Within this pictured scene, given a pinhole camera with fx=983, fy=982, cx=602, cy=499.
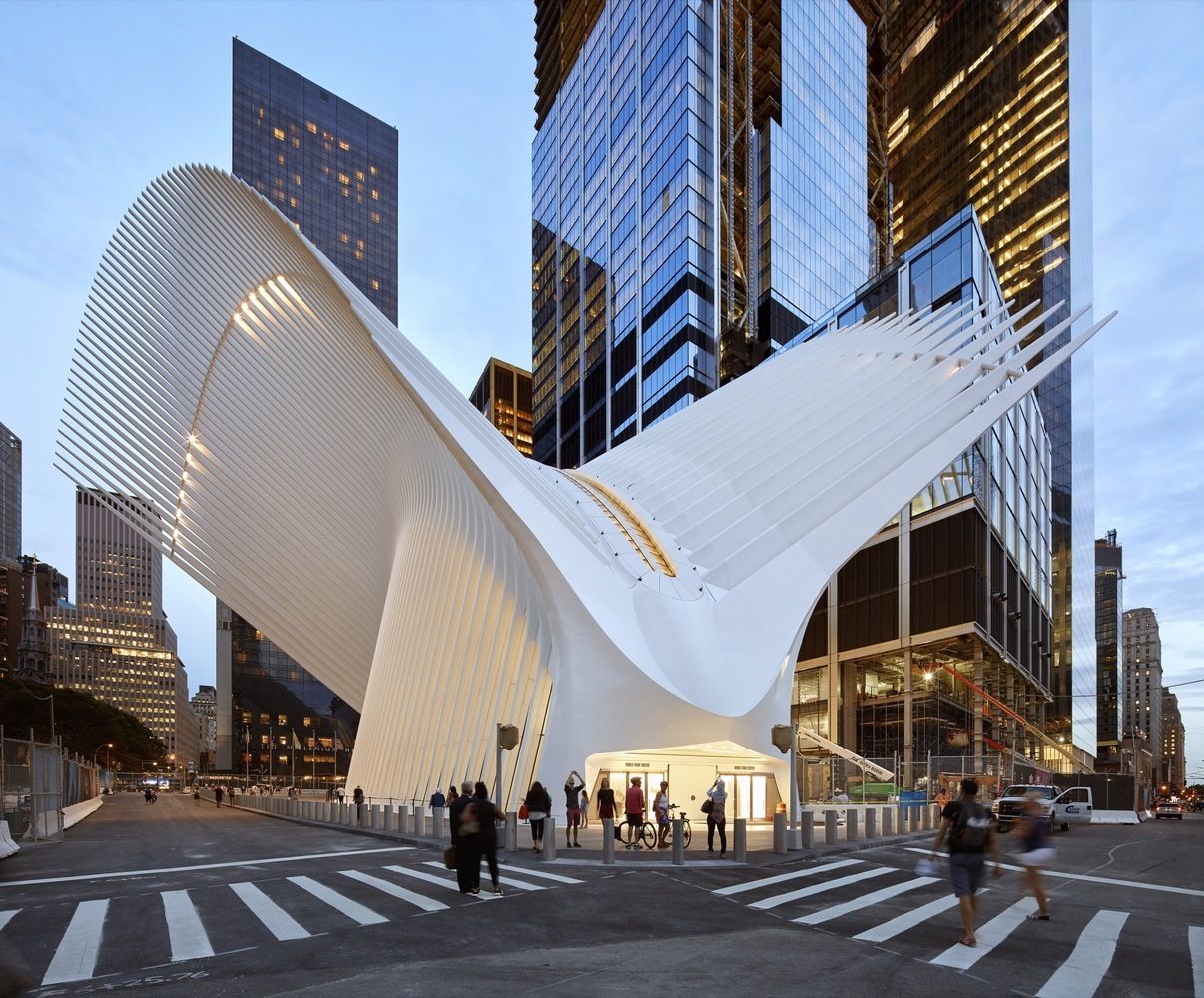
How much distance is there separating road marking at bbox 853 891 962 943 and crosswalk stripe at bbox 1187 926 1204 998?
8.17ft

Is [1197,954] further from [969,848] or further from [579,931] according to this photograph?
[579,931]

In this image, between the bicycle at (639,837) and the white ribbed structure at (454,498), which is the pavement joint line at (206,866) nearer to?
the bicycle at (639,837)

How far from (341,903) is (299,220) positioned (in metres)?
175

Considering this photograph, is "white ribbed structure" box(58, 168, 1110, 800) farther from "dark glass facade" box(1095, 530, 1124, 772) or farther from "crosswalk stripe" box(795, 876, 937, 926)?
"dark glass facade" box(1095, 530, 1124, 772)

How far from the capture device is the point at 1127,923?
36.0 feet

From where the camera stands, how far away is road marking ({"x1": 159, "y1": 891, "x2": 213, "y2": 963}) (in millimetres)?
8617

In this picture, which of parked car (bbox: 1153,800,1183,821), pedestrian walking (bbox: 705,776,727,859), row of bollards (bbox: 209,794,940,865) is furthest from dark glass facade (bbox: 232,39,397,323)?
pedestrian walking (bbox: 705,776,727,859)

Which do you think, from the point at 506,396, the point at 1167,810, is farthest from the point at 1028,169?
the point at 1167,810

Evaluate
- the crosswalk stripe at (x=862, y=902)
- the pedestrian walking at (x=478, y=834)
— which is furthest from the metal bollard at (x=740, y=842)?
the pedestrian walking at (x=478, y=834)

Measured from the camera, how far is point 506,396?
15962 centimetres

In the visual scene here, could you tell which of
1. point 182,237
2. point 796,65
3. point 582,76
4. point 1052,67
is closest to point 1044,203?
point 1052,67

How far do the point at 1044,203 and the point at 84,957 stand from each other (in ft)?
428

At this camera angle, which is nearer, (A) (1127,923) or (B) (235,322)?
(A) (1127,923)

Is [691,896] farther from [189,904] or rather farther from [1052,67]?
[1052,67]
